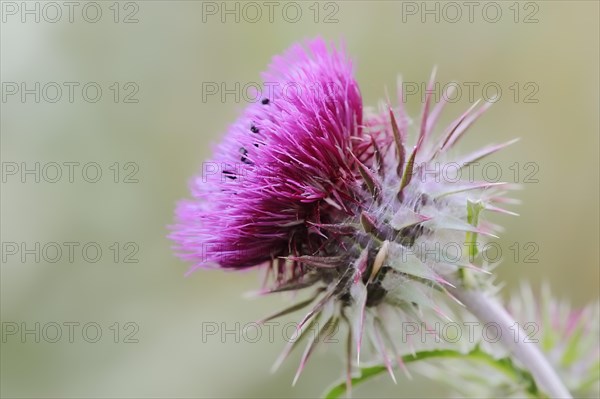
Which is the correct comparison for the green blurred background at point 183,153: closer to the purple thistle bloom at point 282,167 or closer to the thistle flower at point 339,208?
the thistle flower at point 339,208

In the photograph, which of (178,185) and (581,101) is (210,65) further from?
(581,101)

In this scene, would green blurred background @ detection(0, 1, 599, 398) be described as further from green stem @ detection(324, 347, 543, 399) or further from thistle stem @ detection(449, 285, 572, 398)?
thistle stem @ detection(449, 285, 572, 398)

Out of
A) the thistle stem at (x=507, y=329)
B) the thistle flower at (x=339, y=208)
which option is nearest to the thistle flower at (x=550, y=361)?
the thistle stem at (x=507, y=329)

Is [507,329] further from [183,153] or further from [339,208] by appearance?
[183,153]

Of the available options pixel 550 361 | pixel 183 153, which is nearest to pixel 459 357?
pixel 550 361

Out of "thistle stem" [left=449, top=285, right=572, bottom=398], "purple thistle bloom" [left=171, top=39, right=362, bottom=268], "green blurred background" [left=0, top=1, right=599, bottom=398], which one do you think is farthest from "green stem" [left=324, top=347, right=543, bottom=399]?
"green blurred background" [left=0, top=1, right=599, bottom=398]

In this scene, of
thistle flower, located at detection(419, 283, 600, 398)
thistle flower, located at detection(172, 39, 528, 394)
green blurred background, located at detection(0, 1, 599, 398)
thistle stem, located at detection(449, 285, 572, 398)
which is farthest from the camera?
green blurred background, located at detection(0, 1, 599, 398)
